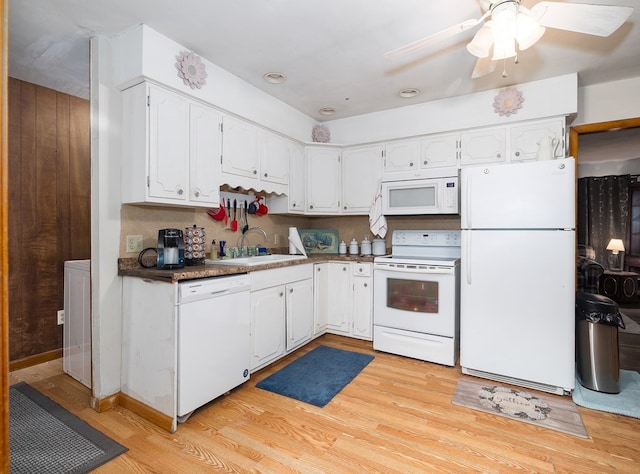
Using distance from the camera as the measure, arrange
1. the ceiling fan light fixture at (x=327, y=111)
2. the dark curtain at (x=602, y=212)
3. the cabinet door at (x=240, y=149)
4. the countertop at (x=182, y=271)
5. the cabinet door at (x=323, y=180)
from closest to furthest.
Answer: the countertop at (x=182, y=271)
the cabinet door at (x=240, y=149)
the ceiling fan light fixture at (x=327, y=111)
the cabinet door at (x=323, y=180)
the dark curtain at (x=602, y=212)

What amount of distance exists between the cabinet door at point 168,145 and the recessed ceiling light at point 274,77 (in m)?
0.78

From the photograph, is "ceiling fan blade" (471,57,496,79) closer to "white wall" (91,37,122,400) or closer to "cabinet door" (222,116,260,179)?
"cabinet door" (222,116,260,179)

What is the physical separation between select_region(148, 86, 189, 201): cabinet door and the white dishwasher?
0.71m

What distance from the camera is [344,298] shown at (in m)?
3.51

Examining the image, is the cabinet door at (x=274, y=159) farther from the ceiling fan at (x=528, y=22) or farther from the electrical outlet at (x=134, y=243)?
the ceiling fan at (x=528, y=22)

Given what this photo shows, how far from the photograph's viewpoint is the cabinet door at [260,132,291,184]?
3.16 m

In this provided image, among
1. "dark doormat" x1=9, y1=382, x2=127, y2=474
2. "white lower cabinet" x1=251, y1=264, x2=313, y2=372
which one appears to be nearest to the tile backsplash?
"white lower cabinet" x1=251, y1=264, x2=313, y2=372

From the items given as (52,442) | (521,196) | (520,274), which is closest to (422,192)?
(521,196)

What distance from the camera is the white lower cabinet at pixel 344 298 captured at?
3.40 meters

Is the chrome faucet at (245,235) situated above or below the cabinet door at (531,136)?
below

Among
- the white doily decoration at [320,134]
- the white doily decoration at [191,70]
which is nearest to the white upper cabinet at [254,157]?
the white doily decoration at [191,70]

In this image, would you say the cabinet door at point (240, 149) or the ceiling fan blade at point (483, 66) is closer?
the ceiling fan blade at point (483, 66)

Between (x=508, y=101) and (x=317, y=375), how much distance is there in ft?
9.77

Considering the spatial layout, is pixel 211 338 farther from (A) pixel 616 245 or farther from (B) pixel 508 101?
(A) pixel 616 245
